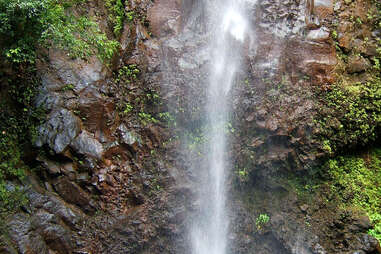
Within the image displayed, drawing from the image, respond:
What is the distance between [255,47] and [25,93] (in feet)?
18.3

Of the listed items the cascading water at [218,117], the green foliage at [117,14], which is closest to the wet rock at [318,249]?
the cascading water at [218,117]

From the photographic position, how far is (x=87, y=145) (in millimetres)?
5277

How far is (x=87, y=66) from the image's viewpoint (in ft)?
19.5

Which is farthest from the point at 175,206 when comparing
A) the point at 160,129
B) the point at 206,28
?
the point at 206,28

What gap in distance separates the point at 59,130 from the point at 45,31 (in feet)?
6.24

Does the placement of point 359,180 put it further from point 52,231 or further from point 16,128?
point 16,128

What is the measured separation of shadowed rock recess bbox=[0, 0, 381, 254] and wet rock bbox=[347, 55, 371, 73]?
37mm

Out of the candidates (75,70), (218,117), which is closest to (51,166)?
(75,70)

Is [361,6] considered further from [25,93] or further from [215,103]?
[25,93]

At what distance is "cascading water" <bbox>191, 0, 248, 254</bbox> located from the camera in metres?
5.72

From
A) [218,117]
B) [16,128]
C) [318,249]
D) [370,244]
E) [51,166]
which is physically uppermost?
[16,128]

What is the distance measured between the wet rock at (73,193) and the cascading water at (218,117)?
7.60ft

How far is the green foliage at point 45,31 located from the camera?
434cm

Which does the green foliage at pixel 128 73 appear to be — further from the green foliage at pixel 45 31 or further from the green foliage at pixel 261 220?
the green foliage at pixel 261 220
